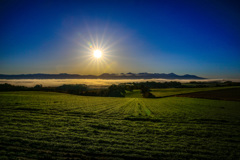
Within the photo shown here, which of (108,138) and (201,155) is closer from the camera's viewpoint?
(201,155)

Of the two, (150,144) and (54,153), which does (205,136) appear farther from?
(54,153)

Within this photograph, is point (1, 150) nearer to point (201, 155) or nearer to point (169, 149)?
point (169, 149)

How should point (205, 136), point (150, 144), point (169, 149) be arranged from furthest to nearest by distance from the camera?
point (205, 136) → point (150, 144) → point (169, 149)

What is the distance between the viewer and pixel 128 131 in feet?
45.4

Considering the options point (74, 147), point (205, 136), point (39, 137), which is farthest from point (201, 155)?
point (39, 137)

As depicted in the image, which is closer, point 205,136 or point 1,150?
point 1,150

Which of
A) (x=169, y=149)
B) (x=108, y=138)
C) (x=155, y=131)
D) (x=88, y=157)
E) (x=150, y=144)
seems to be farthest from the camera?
(x=155, y=131)

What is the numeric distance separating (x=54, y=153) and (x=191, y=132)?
14535 mm

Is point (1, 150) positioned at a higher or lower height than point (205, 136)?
higher

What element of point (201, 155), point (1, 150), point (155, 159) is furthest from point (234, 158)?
point (1, 150)

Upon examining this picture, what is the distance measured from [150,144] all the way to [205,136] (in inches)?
284

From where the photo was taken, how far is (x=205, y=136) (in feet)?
42.9

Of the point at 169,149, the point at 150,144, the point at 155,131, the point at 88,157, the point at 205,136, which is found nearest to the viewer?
the point at 88,157

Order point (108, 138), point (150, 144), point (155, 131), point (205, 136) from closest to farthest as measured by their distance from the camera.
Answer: point (150, 144) < point (108, 138) < point (205, 136) < point (155, 131)
